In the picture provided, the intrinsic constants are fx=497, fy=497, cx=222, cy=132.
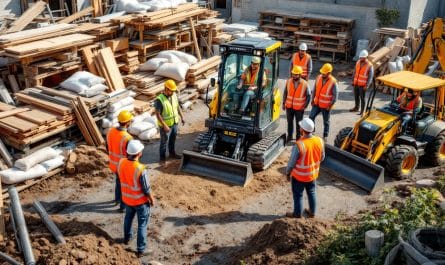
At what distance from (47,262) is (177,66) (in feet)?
25.6

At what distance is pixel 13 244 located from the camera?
7.32 meters

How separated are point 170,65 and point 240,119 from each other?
160 inches

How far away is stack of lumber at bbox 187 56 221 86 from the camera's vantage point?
14289mm

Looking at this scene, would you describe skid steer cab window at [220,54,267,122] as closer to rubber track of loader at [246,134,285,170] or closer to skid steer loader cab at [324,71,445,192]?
rubber track of loader at [246,134,285,170]

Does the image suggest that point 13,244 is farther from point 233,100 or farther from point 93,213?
point 233,100

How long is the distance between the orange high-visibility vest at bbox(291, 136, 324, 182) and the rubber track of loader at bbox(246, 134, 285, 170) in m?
1.84

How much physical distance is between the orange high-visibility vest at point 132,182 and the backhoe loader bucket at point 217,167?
2.60m

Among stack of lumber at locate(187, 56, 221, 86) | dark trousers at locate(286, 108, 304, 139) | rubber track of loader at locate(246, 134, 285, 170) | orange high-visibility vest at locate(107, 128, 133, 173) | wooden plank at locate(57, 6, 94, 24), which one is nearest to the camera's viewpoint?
orange high-visibility vest at locate(107, 128, 133, 173)

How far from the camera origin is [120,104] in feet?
38.3

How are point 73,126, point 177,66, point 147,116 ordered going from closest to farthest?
1. point 73,126
2. point 147,116
3. point 177,66

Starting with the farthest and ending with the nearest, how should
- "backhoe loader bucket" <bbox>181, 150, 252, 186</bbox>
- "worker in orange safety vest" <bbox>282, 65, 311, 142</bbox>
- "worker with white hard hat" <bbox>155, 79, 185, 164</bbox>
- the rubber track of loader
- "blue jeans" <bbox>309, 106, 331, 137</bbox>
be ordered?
"blue jeans" <bbox>309, 106, 331, 137</bbox>
"worker in orange safety vest" <bbox>282, 65, 311, 142</bbox>
"worker with white hard hat" <bbox>155, 79, 185, 164</bbox>
the rubber track of loader
"backhoe loader bucket" <bbox>181, 150, 252, 186</bbox>

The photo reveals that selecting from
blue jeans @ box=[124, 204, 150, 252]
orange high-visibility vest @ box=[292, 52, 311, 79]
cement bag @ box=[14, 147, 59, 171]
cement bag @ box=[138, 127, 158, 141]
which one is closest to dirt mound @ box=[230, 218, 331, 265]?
blue jeans @ box=[124, 204, 150, 252]

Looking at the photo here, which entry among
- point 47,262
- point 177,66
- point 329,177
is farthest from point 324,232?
point 177,66

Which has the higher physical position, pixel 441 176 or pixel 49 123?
pixel 49 123
